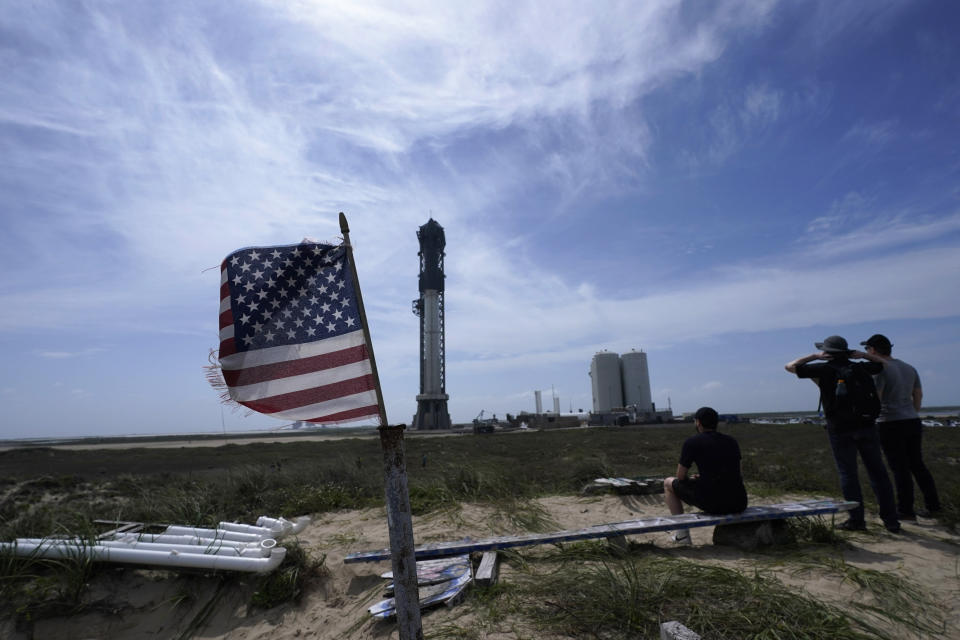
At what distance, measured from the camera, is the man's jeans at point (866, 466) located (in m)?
5.95

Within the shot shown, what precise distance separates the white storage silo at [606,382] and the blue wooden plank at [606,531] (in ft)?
169

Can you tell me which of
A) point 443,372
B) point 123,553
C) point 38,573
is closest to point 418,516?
point 123,553

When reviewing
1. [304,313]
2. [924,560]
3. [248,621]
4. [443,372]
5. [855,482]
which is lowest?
[248,621]

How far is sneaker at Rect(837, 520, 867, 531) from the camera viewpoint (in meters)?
6.02

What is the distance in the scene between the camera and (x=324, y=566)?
18.9 ft

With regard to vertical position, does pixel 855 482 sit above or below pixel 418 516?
above

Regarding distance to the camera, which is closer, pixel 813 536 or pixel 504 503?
pixel 813 536

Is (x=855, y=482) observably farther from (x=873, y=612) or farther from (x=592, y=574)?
(x=592, y=574)

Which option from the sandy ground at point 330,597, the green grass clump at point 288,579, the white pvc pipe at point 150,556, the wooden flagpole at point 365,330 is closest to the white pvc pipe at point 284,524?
the sandy ground at point 330,597

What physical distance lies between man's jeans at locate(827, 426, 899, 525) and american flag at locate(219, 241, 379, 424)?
6147mm

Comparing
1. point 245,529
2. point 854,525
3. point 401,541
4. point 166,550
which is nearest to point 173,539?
point 166,550

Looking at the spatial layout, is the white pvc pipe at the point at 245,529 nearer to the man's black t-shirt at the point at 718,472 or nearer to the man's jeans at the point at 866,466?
the man's black t-shirt at the point at 718,472

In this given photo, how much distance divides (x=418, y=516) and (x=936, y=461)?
13.7 meters

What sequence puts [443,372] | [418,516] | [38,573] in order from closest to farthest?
[38,573]
[418,516]
[443,372]
